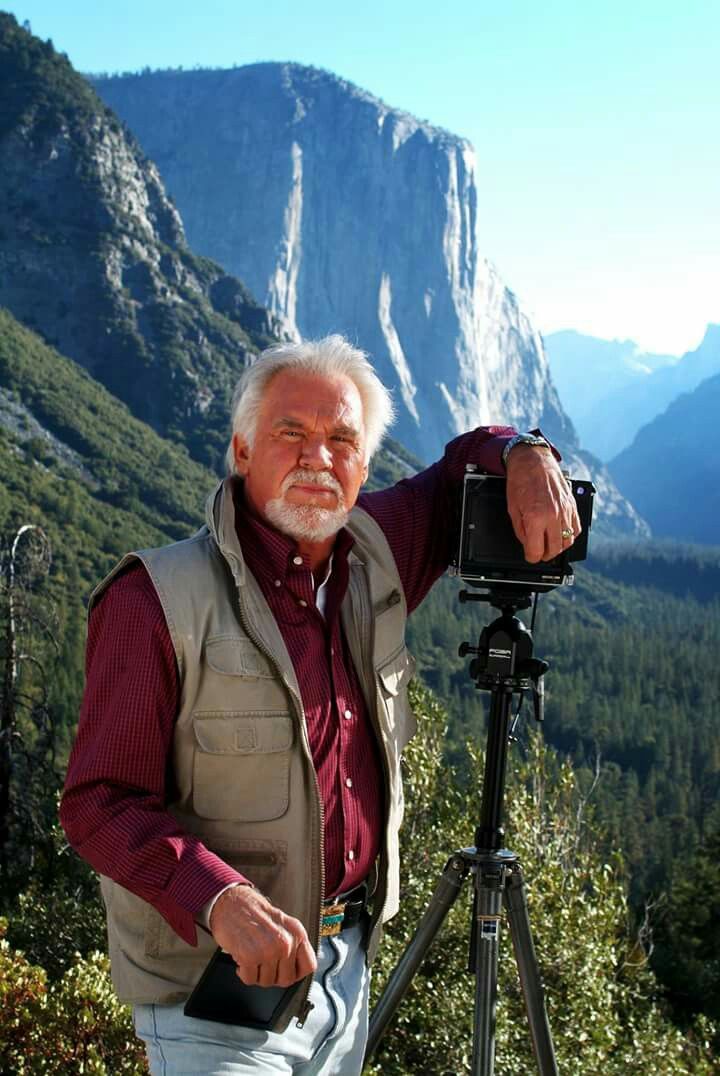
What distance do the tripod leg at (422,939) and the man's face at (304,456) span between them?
976 millimetres

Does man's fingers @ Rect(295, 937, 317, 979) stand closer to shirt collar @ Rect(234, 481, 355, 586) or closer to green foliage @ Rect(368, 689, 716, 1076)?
shirt collar @ Rect(234, 481, 355, 586)

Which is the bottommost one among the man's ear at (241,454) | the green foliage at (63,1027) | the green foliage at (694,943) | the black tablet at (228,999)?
the green foliage at (694,943)

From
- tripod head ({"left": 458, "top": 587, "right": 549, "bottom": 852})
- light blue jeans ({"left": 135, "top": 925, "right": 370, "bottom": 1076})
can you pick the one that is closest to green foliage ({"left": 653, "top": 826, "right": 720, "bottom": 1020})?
tripod head ({"left": 458, "top": 587, "right": 549, "bottom": 852})

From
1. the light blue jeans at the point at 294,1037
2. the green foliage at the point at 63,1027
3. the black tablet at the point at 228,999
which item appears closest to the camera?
the black tablet at the point at 228,999

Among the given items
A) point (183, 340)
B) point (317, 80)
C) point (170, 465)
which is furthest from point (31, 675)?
point (317, 80)

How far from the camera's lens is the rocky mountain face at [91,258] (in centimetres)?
12275

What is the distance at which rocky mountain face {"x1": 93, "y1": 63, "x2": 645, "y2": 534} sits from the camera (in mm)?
183125

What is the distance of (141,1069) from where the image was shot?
3.38 metres

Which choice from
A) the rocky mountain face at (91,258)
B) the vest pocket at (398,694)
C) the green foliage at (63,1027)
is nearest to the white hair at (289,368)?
the vest pocket at (398,694)

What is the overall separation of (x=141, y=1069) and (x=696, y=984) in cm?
2737

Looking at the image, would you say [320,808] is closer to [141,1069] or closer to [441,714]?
[141,1069]

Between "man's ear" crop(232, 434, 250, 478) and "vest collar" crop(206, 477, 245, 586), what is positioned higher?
"man's ear" crop(232, 434, 250, 478)

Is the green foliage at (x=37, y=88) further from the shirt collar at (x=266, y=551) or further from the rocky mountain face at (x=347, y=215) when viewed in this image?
the shirt collar at (x=266, y=551)

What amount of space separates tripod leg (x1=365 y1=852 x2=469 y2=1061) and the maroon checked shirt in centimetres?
35
